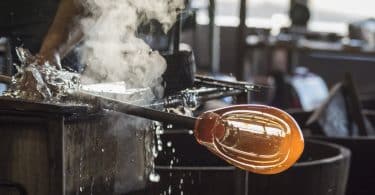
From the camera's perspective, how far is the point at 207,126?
1.48 meters

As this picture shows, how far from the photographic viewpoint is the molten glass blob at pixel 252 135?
144 centimetres

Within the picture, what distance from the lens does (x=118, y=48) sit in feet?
6.82

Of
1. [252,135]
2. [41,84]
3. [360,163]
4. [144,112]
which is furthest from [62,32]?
[360,163]

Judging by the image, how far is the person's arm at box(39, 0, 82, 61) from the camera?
202cm

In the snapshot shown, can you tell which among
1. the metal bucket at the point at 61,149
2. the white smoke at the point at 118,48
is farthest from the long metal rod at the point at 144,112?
the white smoke at the point at 118,48

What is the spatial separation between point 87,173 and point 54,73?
0.89 feet

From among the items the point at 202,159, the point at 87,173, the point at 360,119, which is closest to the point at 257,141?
the point at 87,173

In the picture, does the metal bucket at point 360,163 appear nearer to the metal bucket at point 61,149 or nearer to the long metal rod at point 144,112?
the metal bucket at point 61,149

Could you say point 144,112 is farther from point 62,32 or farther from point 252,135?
point 62,32

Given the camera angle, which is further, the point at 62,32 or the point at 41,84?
the point at 62,32

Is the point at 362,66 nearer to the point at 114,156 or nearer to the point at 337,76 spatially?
the point at 337,76

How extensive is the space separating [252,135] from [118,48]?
0.74 meters

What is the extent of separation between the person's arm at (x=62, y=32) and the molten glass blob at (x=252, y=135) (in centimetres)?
70

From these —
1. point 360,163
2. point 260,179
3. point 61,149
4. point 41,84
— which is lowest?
point 360,163
